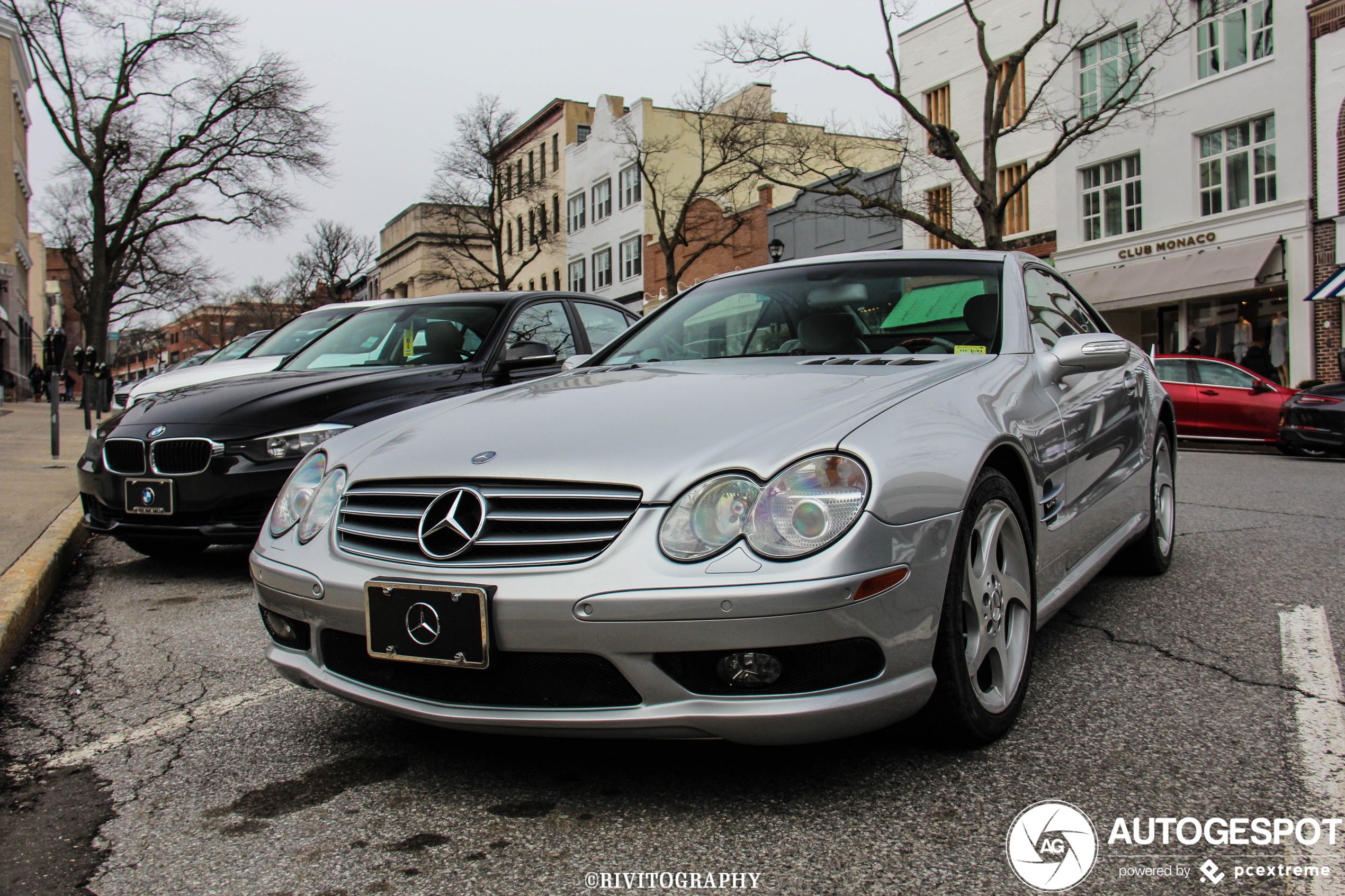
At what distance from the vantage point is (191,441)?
5098 millimetres

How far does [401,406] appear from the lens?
555 centimetres

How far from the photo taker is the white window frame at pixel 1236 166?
2138 centimetres

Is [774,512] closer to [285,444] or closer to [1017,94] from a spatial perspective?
[285,444]

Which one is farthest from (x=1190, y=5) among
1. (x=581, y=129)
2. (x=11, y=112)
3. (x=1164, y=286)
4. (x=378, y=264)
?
(x=378, y=264)

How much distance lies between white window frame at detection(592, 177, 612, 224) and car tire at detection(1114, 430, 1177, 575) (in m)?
44.0

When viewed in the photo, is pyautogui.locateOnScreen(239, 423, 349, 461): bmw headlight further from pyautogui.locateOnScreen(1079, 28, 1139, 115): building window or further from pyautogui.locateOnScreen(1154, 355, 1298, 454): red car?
pyautogui.locateOnScreen(1079, 28, 1139, 115): building window

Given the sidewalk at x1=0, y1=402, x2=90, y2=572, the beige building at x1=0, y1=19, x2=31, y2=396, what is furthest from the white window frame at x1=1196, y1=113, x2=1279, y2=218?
the beige building at x1=0, y1=19, x2=31, y2=396

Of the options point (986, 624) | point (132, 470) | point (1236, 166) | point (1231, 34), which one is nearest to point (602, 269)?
point (1231, 34)

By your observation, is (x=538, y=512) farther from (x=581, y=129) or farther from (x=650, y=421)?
(x=581, y=129)

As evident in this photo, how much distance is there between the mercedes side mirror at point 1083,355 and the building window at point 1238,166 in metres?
20.9

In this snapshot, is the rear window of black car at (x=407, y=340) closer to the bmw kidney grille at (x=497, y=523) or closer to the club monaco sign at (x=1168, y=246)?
the bmw kidney grille at (x=497, y=523)

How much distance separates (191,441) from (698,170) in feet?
141

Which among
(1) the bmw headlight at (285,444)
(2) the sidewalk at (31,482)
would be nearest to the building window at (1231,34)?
(2) the sidewalk at (31,482)

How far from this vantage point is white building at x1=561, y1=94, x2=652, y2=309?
4512 cm
